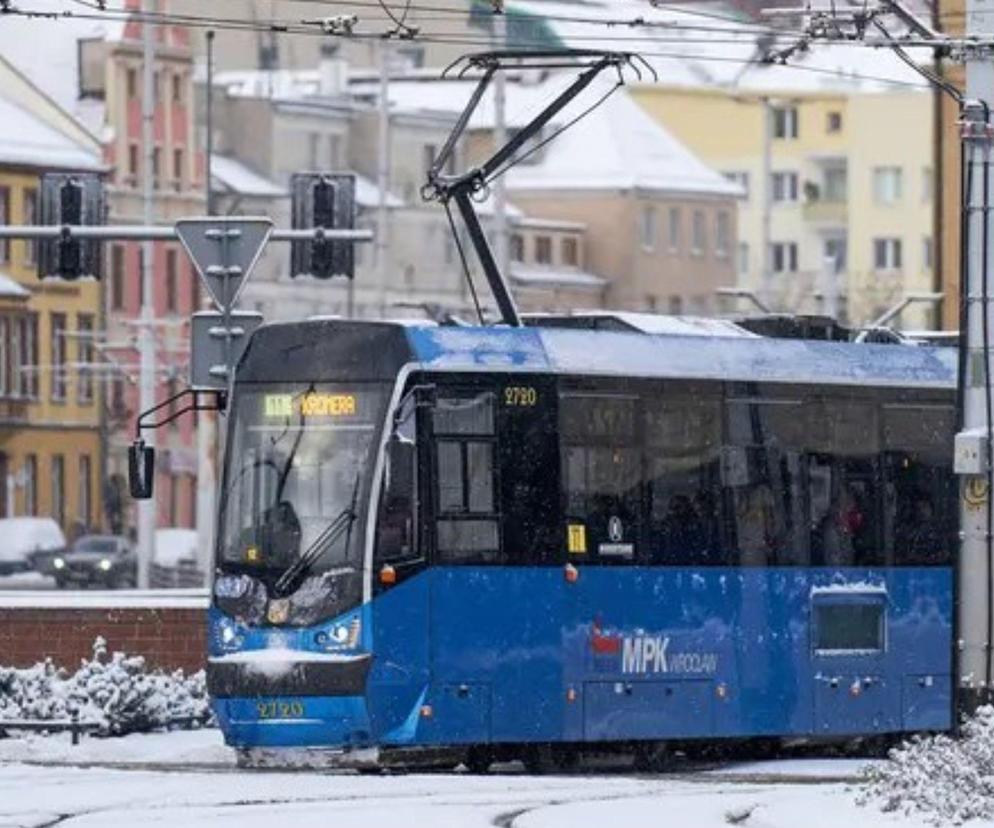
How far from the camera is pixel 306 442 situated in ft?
102

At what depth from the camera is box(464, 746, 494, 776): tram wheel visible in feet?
105

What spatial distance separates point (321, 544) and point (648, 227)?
363 feet

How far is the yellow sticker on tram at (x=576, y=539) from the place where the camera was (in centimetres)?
3192

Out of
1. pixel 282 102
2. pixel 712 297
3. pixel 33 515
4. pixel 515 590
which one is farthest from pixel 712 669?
pixel 712 297

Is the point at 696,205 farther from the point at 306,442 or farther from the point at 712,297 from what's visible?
the point at 306,442

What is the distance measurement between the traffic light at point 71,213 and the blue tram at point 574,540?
43.4ft

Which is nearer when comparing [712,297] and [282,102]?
[282,102]

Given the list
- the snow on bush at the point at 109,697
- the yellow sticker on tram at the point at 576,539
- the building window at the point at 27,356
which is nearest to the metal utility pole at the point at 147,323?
the building window at the point at 27,356

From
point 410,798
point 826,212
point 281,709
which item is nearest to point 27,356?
point 826,212

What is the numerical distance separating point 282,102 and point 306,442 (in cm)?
9366

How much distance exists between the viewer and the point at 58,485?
109 meters

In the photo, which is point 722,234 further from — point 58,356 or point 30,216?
point 30,216

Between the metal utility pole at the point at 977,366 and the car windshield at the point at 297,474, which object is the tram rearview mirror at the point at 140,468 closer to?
the car windshield at the point at 297,474

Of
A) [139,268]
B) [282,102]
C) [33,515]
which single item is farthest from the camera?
[282,102]
